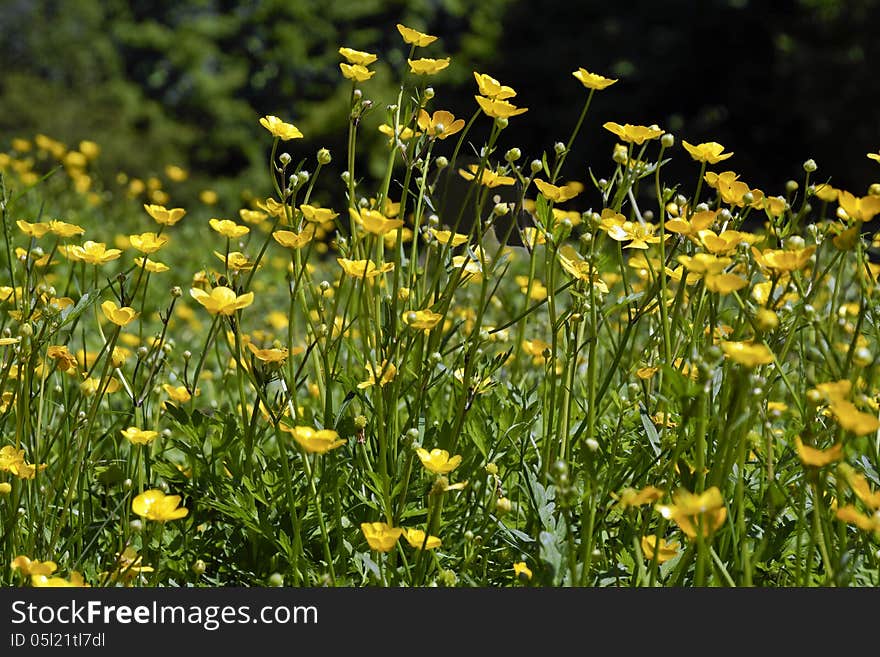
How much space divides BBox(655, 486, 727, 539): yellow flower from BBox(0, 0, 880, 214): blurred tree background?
26.4ft

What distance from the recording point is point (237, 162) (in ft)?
36.0

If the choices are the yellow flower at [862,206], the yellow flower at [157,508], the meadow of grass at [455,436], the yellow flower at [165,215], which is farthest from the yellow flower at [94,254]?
the yellow flower at [862,206]

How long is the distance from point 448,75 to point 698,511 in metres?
10.7

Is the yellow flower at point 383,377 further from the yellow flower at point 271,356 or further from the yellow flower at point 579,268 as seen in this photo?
the yellow flower at point 579,268

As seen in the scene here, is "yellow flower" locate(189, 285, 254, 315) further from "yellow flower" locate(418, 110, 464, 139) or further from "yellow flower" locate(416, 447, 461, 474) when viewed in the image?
"yellow flower" locate(418, 110, 464, 139)

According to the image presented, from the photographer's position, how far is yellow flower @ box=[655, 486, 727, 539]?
0.88 meters

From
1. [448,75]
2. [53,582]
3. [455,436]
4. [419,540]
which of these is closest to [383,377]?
[455,436]

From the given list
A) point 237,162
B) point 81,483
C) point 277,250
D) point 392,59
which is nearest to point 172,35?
point 237,162

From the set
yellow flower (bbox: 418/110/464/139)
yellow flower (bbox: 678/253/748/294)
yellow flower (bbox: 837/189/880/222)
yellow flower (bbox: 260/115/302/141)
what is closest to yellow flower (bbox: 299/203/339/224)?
yellow flower (bbox: 260/115/302/141)

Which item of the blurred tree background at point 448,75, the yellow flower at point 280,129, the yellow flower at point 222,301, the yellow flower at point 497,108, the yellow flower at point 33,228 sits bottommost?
the blurred tree background at point 448,75

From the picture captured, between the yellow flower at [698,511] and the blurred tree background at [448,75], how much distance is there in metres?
8.06

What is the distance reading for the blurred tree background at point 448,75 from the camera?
29.2 feet

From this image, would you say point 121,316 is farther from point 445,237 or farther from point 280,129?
point 445,237

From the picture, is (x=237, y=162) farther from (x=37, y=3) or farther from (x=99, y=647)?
(x=99, y=647)
